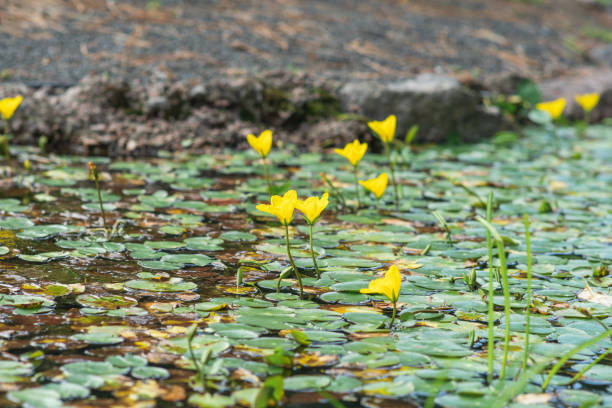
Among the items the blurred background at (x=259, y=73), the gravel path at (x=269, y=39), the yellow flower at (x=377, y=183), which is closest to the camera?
the yellow flower at (x=377, y=183)

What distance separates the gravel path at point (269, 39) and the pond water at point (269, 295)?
1354 millimetres

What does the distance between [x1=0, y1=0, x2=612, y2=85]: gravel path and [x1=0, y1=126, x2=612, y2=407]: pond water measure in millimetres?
1354

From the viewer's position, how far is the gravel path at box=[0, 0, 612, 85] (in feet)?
Answer: 12.9

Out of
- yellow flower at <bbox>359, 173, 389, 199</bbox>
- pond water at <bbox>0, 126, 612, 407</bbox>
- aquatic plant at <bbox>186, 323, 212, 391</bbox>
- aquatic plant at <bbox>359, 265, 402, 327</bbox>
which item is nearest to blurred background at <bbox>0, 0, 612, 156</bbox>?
pond water at <bbox>0, 126, 612, 407</bbox>

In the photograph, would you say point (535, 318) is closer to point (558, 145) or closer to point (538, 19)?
point (558, 145)

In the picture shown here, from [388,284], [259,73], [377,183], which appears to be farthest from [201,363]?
[259,73]

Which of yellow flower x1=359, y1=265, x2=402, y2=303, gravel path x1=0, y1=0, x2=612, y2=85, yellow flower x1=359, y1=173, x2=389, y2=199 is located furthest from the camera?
gravel path x1=0, y1=0, x2=612, y2=85

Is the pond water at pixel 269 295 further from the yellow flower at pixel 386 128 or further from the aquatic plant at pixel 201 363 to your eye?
the yellow flower at pixel 386 128

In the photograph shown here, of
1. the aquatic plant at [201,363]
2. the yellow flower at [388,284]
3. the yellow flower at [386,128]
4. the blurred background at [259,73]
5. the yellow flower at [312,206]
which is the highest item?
the blurred background at [259,73]

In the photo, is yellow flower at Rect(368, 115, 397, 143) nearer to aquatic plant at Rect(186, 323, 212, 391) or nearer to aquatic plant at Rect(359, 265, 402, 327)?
aquatic plant at Rect(359, 265, 402, 327)

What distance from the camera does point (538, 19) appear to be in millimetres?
7512

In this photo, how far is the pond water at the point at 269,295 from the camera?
1084 mm

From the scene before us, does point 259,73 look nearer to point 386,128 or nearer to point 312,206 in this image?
point 386,128

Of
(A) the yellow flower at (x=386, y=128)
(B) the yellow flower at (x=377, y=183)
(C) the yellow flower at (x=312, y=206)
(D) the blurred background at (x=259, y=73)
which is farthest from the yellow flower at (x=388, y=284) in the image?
(D) the blurred background at (x=259, y=73)
